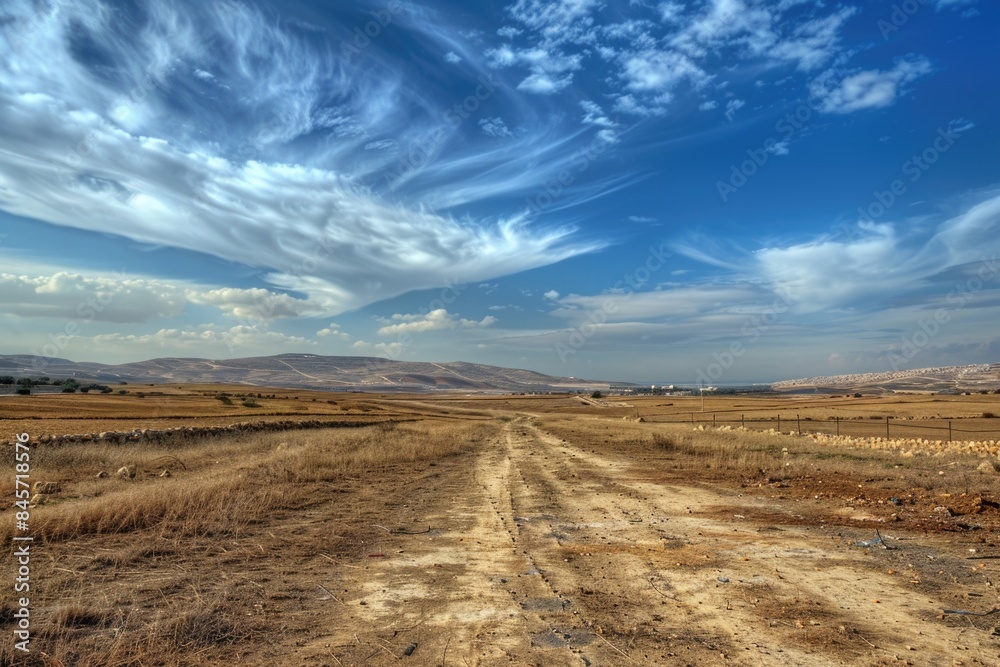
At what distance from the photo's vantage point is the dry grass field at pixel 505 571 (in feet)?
18.1

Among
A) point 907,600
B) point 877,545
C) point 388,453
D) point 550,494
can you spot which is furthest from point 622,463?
point 907,600

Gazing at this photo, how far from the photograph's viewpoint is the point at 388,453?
78.8 feet

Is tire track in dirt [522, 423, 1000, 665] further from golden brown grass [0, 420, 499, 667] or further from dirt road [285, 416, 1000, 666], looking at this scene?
golden brown grass [0, 420, 499, 667]

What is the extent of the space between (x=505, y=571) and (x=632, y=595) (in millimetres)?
1979

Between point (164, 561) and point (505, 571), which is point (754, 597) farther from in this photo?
point (164, 561)

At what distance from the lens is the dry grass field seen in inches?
218

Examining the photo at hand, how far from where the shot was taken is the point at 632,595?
23.4ft

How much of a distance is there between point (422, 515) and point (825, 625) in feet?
27.9

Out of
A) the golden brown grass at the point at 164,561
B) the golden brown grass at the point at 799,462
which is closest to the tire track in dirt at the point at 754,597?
the golden brown grass at the point at 164,561

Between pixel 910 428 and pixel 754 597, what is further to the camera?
pixel 910 428

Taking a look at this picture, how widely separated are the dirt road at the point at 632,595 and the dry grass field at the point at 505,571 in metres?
0.04

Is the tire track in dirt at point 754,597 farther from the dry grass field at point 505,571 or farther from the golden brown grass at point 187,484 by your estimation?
the golden brown grass at point 187,484

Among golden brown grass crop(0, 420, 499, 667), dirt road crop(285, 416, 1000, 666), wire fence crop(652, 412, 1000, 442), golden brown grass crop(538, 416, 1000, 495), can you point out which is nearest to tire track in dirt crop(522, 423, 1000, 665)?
dirt road crop(285, 416, 1000, 666)

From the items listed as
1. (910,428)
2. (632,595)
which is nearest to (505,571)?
(632,595)
